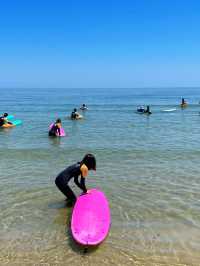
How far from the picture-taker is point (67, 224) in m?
8.22

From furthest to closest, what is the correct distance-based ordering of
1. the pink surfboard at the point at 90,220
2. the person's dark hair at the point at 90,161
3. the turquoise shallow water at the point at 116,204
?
the person's dark hair at the point at 90,161 < the pink surfboard at the point at 90,220 < the turquoise shallow water at the point at 116,204

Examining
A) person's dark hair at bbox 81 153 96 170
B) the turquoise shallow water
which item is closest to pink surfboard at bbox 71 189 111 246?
the turquoise shallow water

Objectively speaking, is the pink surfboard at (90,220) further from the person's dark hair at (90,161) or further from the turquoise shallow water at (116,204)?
the person's dark hair at (90,161)

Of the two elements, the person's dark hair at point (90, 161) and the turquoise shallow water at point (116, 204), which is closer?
the turquoise shallow water at point (116, 204)

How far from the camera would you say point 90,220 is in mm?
7742

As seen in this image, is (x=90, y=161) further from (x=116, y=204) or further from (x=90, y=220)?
(x=116, y=204)

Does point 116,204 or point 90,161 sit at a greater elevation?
point 90,161

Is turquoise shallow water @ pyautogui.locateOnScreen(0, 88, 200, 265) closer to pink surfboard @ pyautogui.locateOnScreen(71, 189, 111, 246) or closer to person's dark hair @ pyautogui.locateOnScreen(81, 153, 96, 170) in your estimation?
pink surfboard @ pyautogui.locateOnScreen(71, 189, 111, 246)

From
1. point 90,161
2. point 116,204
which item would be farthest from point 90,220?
point 116,204

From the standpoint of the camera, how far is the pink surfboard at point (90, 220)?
7023 mm

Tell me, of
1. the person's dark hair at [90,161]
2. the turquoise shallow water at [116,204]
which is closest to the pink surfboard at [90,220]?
the turquoise shallow water at [116,204]

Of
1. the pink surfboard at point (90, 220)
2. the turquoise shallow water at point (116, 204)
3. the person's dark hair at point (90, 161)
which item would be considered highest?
the person's dark hair at point (90, 161)

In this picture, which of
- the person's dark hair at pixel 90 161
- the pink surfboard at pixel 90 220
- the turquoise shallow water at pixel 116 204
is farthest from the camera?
the person's dark hair at pixel 90 161

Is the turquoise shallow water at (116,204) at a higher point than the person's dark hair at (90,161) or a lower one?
lower
